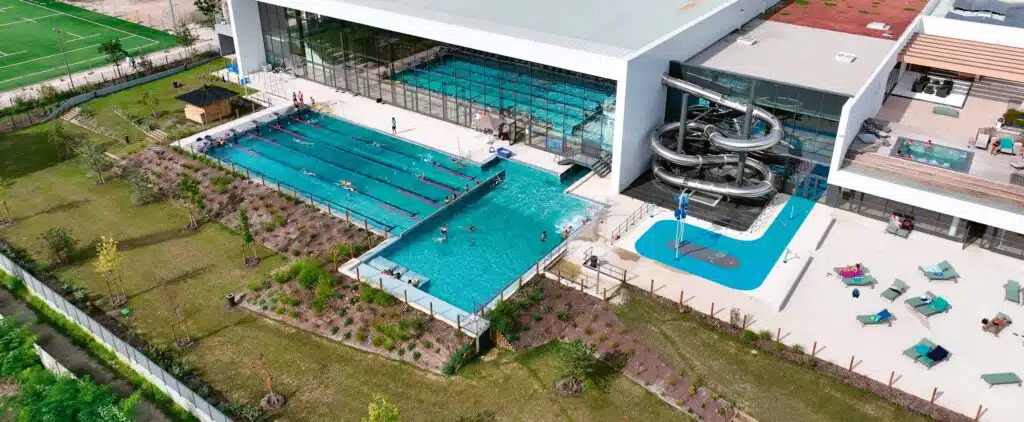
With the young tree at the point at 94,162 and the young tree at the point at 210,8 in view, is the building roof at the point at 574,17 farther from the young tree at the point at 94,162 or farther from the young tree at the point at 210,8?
the young tree at the point at 210,8

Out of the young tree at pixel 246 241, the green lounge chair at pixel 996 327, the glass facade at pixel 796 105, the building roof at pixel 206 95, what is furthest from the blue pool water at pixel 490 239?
the building roof at pixel 206 95

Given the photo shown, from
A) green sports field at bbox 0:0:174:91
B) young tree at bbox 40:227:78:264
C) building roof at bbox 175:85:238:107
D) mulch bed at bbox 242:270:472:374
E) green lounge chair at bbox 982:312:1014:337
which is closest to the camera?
mulch bed at bbox 242:270:472:374

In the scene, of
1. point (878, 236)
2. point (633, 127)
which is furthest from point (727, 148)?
point (878, 236)

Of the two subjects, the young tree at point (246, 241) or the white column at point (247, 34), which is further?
the white column at point (247, 34)

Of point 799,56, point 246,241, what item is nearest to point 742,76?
point 799,56

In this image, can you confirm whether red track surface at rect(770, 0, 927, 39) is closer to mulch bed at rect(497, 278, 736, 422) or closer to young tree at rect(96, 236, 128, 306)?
mulch bed at rect(497, 278, 736, 422)

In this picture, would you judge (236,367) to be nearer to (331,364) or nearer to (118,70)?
(331,364)

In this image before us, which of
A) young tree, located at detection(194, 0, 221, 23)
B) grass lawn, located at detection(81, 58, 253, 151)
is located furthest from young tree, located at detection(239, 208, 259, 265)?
young tree, located at detection(194, 0, 221, 23)
